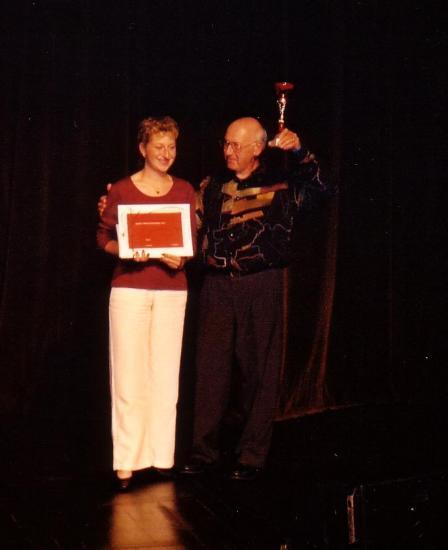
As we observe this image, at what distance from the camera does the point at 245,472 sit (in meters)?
3.68

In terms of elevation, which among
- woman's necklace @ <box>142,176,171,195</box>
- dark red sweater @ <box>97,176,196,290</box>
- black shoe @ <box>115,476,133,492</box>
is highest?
woman's necklace @ <box>142,176,171,195</box>

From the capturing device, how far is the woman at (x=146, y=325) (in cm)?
358

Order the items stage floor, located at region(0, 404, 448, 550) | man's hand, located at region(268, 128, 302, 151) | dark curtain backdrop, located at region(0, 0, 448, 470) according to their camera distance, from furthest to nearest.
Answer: dark curtain backdrop, located at region(0, 0, 448, 470) < man's hand, located at region(268, 128, 302, 151) < stage floor, located at region(0, 404, 448, 550)

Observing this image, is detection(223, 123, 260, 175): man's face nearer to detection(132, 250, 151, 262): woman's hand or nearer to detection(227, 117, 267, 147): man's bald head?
detection(227, 117, 267, 147): man's bald head

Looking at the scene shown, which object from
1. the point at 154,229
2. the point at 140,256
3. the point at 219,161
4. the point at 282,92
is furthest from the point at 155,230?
the point at 219,161

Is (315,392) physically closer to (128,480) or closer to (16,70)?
(128,480)

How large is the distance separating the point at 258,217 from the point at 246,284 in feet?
0.89

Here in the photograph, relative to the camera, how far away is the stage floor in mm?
2959

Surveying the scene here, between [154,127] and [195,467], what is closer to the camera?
[154,127]

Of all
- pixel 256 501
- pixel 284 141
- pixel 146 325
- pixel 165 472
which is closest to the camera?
pixel 256 501

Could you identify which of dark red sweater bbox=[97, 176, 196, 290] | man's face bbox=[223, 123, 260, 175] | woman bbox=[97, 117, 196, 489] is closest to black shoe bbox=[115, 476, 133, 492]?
woman bbox=[97, 117, 196, 489]

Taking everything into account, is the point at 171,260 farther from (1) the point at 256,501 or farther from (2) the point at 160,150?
(1) the point at 256,501

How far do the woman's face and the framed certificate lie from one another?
16 cm

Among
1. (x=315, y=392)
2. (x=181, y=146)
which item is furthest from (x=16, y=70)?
(x=315, y=392)
